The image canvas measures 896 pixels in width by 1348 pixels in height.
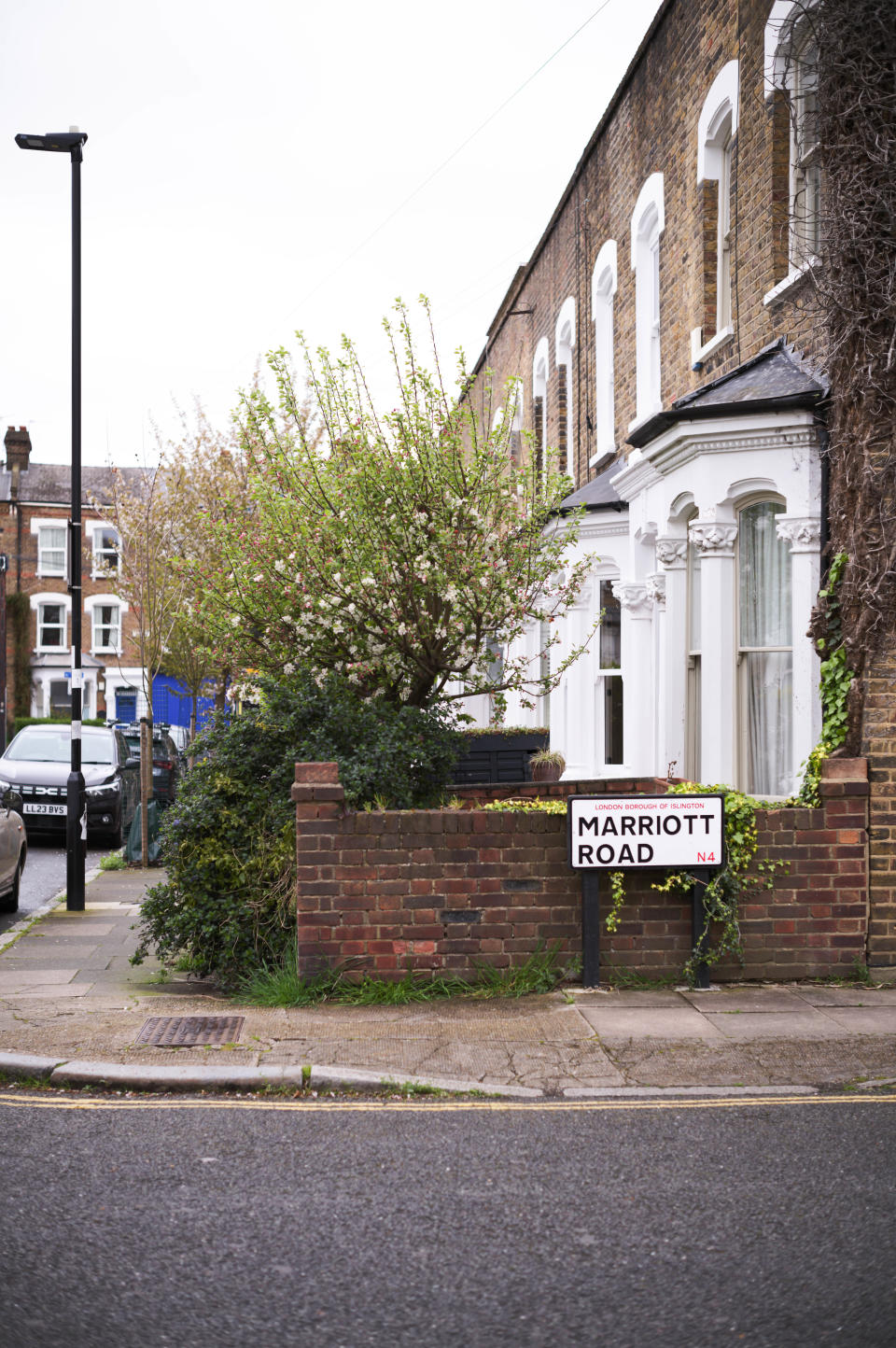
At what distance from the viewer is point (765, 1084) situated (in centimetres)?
578

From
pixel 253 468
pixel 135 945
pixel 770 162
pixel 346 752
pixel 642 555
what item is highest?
pixel 770 162

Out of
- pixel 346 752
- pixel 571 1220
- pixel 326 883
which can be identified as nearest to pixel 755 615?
pixel 346 752

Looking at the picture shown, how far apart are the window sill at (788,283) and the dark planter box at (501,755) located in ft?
25.6

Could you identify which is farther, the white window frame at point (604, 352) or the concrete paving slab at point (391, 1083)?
the white window frame at point (604, 352)

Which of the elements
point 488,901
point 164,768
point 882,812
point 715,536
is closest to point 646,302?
point 715,536

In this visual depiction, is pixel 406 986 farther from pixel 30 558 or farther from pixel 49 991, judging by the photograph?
pixel 30 558

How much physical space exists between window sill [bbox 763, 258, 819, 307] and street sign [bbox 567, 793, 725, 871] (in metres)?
4.21

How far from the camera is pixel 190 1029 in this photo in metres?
6.81

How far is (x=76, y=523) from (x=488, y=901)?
6682 millimetres

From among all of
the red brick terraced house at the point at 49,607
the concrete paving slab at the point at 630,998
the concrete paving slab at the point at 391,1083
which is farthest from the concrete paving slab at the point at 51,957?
the red brick terraced house at the point at 49,607

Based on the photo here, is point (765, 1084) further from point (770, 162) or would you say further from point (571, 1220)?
point (770, 162)

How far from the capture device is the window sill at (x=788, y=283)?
9469mm

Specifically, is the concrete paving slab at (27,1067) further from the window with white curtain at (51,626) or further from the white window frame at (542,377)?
the window with white curtain at (51,626)

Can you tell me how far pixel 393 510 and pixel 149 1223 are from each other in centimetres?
655
